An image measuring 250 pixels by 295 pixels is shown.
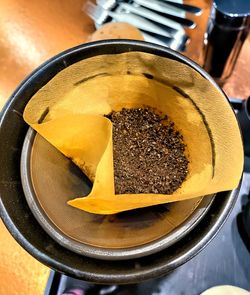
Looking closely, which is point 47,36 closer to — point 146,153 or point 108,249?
point 146,153

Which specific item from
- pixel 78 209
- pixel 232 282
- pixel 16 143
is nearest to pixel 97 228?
pixel 78 209

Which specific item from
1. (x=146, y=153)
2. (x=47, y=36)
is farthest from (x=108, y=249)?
(x=47, y=36)

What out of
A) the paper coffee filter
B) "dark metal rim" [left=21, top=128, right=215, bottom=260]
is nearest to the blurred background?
the paper coffee filter

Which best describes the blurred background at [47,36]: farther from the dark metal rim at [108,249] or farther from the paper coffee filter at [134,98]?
the dark metal rim at [108,249]

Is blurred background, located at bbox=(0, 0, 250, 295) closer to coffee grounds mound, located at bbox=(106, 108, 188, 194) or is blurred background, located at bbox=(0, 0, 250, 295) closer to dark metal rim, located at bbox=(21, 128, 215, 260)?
coffee grounds mound, located at bbox=(106, 108, 188, 194)

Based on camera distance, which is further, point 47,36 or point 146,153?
point 47,36

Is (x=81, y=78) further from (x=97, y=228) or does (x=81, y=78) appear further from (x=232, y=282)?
(x=232, y=282)
